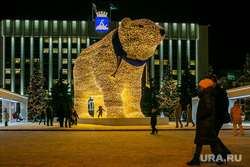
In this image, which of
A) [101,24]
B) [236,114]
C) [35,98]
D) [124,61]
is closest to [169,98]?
[35,98]

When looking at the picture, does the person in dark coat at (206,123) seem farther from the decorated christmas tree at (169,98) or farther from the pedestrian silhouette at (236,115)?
the decorated christmas tree at (169,98)

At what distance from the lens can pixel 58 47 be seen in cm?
6353

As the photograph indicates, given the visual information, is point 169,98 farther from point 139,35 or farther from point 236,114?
point 236,114

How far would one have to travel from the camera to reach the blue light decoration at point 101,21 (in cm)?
5917

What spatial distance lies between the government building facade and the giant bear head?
1768 inches

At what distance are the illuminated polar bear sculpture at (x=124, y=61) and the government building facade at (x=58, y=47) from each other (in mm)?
43640

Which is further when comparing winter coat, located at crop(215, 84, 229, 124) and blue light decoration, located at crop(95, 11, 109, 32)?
blue light decoration, located at crop(95, 11, 109, 32)

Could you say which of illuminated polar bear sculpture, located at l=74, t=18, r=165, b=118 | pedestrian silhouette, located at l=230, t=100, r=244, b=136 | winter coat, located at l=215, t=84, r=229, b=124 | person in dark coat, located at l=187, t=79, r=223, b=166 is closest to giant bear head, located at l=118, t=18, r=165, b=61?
illuminated polar bear sculpture, located at l=74, t=18, r=165, b=118

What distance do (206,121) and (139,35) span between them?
11.8 m

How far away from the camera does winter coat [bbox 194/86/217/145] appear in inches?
208

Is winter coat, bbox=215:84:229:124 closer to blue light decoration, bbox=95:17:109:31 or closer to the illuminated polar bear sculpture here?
the illuminated polar bear sculpture

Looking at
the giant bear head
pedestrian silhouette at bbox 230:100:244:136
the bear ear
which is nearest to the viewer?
pedestrian silhouette at bbox 230:100:244:136

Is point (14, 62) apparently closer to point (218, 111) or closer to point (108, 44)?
point (108, 44)

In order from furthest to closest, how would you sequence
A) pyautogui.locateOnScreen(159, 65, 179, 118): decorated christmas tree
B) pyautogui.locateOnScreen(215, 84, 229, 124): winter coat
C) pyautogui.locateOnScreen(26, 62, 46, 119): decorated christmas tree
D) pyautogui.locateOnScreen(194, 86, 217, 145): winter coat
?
pyautogui.locateOnScreen(159, 65, 179, 118): decorated christmas tree
pyautogui.locateOnScreen(26, 62, 46, 119): decorated christmas tree
pyautogui.locateOnScreen(215, 84, 229, 124): winter coat
pyautogui.locateOnScreen(194, 86, 217, 145): winter coat
